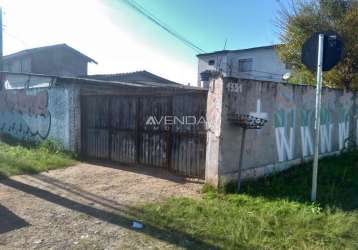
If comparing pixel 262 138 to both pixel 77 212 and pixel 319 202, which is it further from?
pixel 77 212

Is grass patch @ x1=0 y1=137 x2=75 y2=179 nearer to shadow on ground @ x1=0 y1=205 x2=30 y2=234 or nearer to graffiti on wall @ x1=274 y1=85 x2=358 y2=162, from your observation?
shadow on ground @ x1=0 y1=205 x2=30 y2=234

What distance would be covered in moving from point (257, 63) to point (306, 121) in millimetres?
18851

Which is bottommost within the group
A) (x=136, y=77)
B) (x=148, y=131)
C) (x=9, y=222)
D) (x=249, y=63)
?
(x=9, y=222)

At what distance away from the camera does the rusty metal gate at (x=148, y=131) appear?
6.92m

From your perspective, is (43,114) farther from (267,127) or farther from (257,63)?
(257,63)

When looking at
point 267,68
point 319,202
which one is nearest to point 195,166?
point 319,202

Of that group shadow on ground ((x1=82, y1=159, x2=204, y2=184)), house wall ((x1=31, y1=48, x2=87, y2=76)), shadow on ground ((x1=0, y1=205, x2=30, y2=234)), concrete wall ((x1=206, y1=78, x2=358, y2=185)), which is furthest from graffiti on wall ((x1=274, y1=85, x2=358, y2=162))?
house wall ((x1=31, y1=48, x2=87, y2=76))

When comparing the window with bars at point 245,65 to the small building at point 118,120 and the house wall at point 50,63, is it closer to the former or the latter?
the house wall at point 50,63

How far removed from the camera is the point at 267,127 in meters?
7.05

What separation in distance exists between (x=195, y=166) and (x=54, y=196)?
282cm

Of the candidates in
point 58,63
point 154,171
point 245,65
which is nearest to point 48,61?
point 58,63

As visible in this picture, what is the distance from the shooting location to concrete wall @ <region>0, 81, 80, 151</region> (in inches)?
374

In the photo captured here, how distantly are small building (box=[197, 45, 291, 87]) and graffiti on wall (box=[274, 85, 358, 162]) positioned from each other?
14.5m

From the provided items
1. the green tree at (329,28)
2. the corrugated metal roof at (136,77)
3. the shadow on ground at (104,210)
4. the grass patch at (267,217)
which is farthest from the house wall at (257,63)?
the shadow on ground at (104,210)
